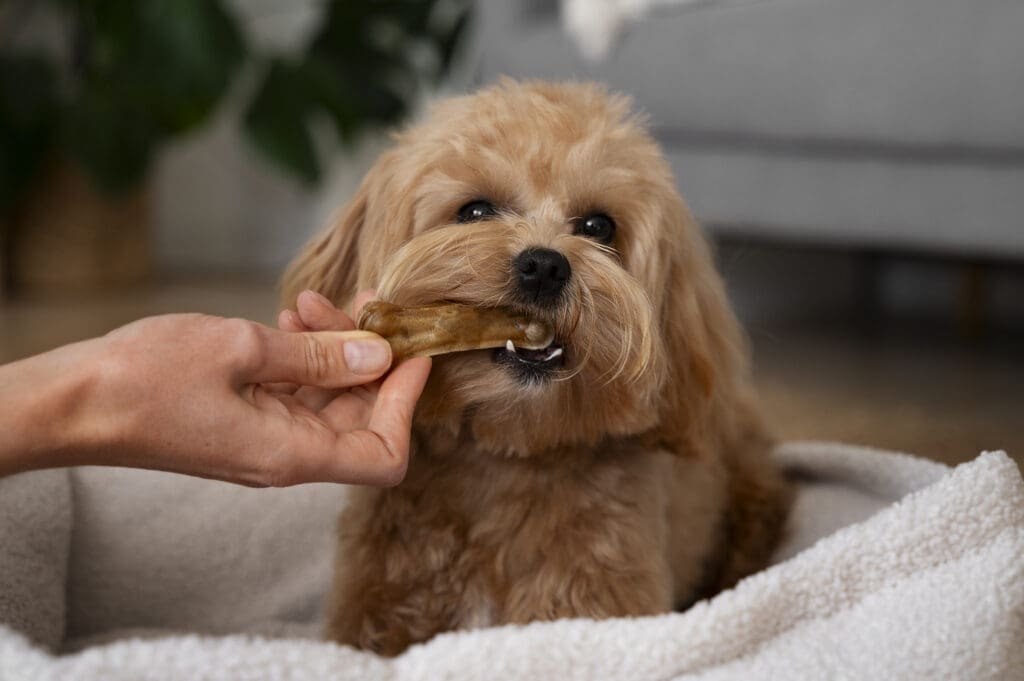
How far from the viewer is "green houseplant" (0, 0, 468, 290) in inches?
140

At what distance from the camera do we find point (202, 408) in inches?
32.2

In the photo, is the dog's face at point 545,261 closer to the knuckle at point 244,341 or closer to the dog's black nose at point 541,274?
the dog's black nose at point 541,274

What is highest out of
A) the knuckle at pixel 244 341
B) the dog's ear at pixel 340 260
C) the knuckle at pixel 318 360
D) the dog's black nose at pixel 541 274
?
the dog's black nose at pixel 541 274

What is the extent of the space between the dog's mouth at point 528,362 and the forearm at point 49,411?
14.1 inches

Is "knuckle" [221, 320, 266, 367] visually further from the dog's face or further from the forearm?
the dog's face

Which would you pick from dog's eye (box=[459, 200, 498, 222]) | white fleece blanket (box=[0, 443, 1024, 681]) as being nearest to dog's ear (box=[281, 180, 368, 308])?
dog's eye (box=[459, 200, 498, 222])

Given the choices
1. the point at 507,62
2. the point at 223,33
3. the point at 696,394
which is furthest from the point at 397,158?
the point at 223,33

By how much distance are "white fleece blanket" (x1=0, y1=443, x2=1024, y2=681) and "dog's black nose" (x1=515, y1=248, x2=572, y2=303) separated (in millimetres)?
305

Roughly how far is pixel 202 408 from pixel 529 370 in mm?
316

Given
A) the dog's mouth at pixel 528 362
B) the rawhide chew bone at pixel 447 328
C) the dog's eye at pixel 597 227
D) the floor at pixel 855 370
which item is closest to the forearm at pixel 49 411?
the rawhide chew bone at pixel 447 328

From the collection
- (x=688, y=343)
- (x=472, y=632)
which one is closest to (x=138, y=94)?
(x=688, y=343)

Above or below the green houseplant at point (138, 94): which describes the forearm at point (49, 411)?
above

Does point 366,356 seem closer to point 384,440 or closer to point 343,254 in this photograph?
point 384,440

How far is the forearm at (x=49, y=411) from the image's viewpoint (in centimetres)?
79
